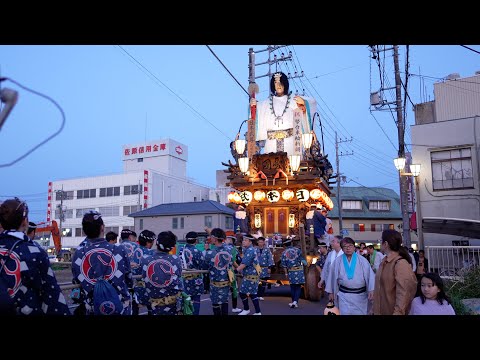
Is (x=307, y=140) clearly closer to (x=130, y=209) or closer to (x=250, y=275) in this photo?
(x=250, y=275)

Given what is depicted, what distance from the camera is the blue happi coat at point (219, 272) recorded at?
26.1 feet

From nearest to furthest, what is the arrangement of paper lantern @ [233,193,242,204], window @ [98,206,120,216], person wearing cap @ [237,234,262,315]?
1. person wearing cap @ [237,234,262,315]
2. paper lantern @ [233,193,242,204]
3. window @ [98,206,120,216]

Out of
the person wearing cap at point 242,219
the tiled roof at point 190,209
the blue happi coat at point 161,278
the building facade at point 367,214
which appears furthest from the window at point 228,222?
the blue happi coat at point 161,278

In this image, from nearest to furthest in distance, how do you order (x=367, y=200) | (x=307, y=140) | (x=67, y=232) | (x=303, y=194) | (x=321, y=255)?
(x=321, y=255)
(x=303, y=194)
(x=307, y=140)
(x=367, y=200)
(x=67, y=232)

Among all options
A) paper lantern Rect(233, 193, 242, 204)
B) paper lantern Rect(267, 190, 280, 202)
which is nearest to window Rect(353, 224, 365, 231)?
paper lantern Rect(267, 190, 280, 202)

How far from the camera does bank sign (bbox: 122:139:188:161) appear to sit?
48.6 m

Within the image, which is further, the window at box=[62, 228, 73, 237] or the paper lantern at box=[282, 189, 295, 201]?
the window at box=[62, 228, 73, 237]

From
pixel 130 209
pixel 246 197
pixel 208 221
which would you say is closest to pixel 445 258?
pixel 246 197

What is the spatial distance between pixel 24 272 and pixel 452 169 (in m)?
17.8

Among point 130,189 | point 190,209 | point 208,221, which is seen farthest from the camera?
point 130,189

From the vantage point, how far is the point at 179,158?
165 feet

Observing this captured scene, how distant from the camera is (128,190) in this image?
44469mm

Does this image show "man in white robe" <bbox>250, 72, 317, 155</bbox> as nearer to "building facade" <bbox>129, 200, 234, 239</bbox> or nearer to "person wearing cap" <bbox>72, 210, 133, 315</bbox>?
"person wearing cap" <bbox>72, 210, 133, 315</bbox>
